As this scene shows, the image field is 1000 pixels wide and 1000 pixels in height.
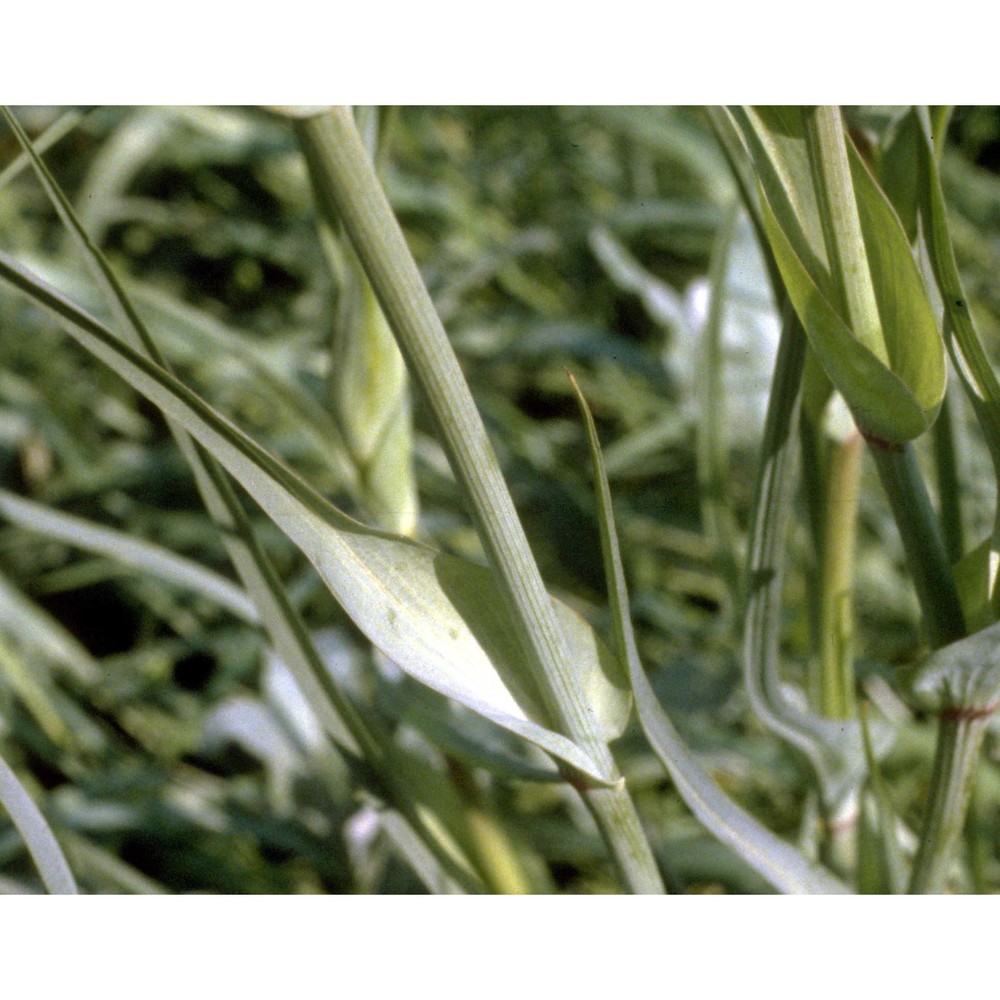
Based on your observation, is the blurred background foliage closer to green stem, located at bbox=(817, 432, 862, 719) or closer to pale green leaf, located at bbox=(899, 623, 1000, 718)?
green stem, located at bbox=(817, 432, 862, 719)

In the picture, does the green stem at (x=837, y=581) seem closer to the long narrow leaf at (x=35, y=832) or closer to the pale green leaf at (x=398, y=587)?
the pale green leaf at (x=398, y=587)

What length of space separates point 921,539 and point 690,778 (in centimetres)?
10

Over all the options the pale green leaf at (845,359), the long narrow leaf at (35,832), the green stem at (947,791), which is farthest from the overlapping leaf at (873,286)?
the long narrow leaf at (35,832)

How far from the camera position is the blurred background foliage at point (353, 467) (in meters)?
0.64

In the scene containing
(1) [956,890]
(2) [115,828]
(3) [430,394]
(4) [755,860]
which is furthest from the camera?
(2) [115,828]

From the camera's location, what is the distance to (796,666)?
2.56 ft

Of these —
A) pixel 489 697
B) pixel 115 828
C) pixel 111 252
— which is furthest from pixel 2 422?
pixel 489 697

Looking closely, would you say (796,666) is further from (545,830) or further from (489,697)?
(489,697)

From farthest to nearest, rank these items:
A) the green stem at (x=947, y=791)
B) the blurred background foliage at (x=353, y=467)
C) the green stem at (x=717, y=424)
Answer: the blurred background foliage at (x=353, y=467) < the green stem at (x=717, y=424) < the green stem at (x=947, y=791)

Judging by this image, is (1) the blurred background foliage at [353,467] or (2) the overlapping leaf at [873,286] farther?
(1) the blurred background foliage at [353,467]

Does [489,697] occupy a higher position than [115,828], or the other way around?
[489,697]

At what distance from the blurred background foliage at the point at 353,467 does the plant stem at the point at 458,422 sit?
14cm

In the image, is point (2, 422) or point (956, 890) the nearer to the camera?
point (956, 890)
